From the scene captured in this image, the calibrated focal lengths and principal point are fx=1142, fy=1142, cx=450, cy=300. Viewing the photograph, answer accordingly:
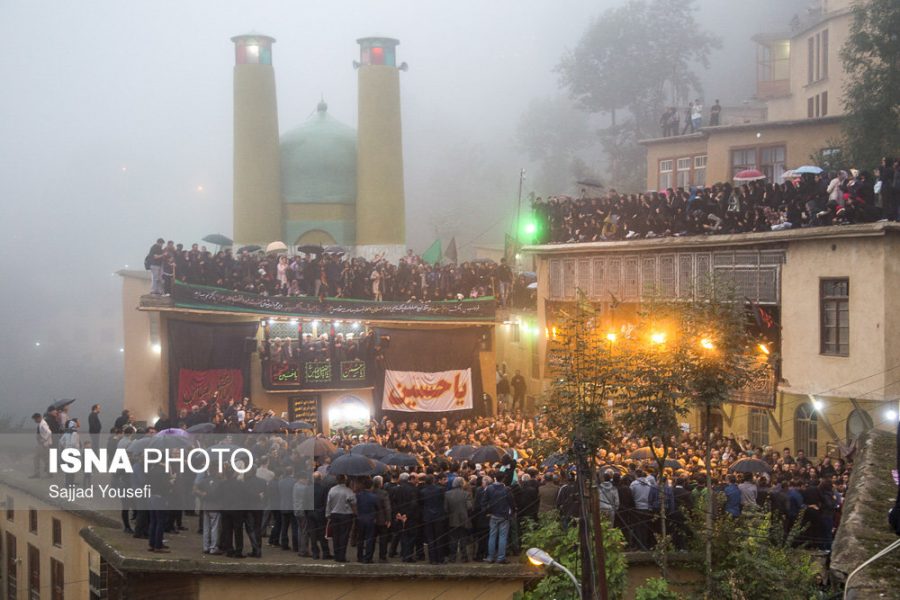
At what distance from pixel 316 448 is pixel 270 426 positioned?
283 centimetres

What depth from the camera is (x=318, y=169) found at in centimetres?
4472

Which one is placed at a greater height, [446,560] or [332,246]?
[332,246]

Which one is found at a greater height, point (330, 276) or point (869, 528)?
point (330, 276)

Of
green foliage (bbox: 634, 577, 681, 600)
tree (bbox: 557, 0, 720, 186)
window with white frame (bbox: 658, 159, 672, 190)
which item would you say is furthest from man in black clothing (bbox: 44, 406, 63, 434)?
tree (bbox: 557, 0, 720, 186)

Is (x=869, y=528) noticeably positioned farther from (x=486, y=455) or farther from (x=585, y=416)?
(x=486, y=455)

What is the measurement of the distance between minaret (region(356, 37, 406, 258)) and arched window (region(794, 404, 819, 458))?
67.3 feet

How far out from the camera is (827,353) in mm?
25484

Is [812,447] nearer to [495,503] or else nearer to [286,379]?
[495,503]

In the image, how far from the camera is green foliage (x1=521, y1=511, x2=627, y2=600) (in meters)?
15.3

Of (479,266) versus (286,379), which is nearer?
(286,379)

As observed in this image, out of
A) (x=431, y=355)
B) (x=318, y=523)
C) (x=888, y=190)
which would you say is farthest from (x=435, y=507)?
(x=431, y=355)

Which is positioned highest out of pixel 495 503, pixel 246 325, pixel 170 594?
pixel 246 325

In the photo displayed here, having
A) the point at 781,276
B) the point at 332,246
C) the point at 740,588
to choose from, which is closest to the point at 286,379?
the point at 332,246

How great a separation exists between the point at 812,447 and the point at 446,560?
1191cm
